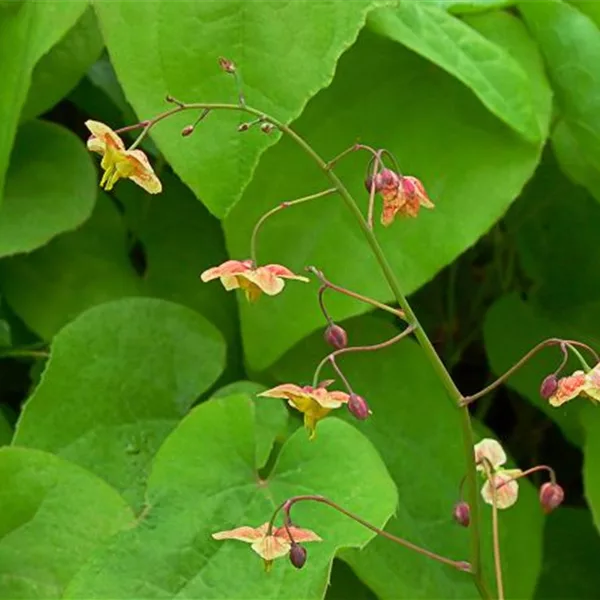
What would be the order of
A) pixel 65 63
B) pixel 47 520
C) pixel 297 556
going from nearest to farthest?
1. pixel 297 556
2. pixel 47 520
3. pixel 65 63

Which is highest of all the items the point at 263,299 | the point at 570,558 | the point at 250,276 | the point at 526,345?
the point at 250,276

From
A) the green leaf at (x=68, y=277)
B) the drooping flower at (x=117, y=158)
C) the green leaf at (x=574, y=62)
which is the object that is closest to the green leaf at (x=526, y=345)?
the green leaf at (x=574, y=62)

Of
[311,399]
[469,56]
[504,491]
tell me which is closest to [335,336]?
[311,399]

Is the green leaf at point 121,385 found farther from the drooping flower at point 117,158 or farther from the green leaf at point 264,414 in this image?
the drooping flower at point 117,158

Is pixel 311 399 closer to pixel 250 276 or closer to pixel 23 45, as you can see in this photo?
pixel 250 276

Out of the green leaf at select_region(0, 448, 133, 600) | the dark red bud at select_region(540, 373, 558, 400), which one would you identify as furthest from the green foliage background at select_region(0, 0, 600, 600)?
the dark red bud at select_region(540, 373, 558, 400)

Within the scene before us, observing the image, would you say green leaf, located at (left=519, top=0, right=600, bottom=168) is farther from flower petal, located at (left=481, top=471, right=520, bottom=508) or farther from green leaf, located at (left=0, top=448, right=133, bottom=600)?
green leaf, located at (left=0, top=448, right=133, bottom=600)
